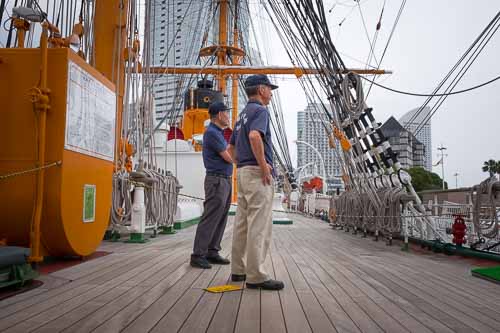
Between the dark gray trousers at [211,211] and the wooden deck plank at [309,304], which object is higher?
the dark gray trousers at [211,211]

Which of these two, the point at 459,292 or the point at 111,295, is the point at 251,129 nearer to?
the point at 111,295

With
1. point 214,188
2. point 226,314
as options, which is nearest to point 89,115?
point 214,188

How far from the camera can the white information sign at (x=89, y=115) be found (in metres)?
3.37

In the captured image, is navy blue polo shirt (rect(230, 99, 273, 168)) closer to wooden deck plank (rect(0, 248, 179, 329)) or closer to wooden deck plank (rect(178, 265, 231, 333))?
wooden deck plank (rect(178, 265, 231, 333))

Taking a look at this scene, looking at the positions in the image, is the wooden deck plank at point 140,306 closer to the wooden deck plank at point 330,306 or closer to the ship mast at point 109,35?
the wooden deck plank at point 330,306

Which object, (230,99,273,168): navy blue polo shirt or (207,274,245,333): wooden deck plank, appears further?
(230,99,273,168): navy blue polo shirt

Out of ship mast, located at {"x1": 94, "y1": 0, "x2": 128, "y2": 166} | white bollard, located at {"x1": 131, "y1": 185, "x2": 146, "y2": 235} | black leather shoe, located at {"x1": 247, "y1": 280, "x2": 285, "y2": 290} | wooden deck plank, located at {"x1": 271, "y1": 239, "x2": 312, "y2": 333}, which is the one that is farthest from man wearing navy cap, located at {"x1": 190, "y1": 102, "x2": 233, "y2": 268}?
ship mast, located at {"x1": 94, "y1": 0, "x2": 128, "y2": 166}

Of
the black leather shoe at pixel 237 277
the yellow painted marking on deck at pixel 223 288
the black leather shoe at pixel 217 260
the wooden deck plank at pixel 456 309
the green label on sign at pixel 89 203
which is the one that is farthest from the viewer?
the black leather shoe at pixel 217 260

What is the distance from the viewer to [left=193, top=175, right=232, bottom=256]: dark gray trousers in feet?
11.8

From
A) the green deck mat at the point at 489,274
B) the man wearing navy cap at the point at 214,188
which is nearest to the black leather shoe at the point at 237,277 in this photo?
the man wearing navy cap at the point at 214,188

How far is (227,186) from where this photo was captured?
3.78 metres

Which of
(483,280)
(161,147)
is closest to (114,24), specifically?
(483,280)

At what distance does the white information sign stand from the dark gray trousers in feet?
3.50

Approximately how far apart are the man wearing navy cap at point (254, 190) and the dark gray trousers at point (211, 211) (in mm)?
617
